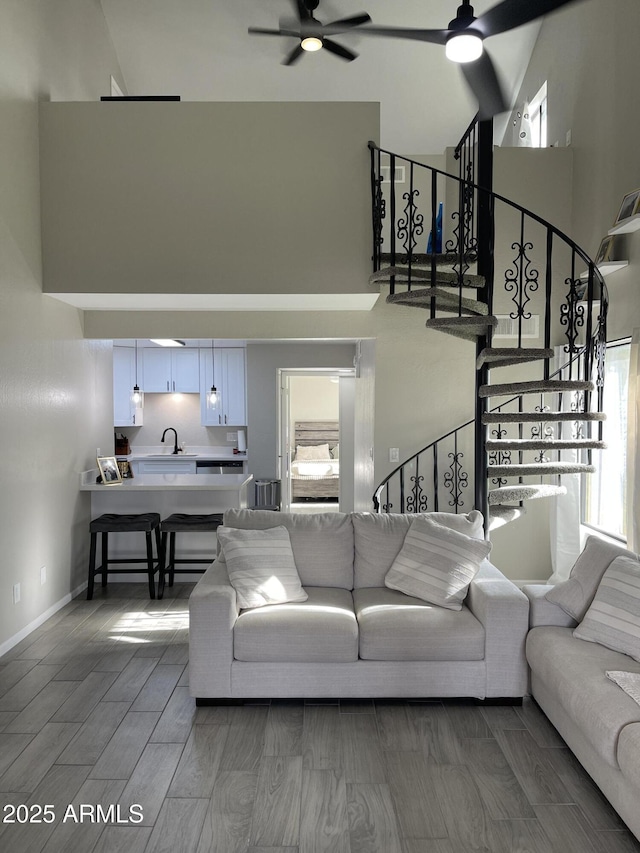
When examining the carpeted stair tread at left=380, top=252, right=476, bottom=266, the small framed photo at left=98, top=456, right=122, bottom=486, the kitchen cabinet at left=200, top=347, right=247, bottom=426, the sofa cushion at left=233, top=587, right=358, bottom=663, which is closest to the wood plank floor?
the sofa cushion at left=233, top=587, right=358, bottom=663

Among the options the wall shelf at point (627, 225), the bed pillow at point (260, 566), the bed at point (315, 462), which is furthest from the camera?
the bed at point (315, 462)

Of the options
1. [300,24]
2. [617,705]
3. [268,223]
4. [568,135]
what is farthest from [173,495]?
[568,135]

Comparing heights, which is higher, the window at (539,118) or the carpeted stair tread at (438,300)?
the window at (539,118)

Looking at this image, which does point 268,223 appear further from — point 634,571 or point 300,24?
point 634,571

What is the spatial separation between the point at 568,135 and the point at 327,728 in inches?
209

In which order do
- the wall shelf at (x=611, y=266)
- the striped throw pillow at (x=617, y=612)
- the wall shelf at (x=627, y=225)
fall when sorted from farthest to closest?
the wall shelf at (x=611, y=266)
the wall shelf at (x=627, y=225)
the striped throw pillow at (x=617, y=612)

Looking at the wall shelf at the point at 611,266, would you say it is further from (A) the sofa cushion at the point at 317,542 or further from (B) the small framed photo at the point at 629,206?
(A) the sofa cushion at the point at 317,542

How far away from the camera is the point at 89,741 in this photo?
3.03 m

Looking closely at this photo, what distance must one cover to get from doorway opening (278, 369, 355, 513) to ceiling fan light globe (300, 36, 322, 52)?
4.04 meters

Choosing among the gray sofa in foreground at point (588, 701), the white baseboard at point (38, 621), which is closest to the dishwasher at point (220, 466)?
the white baseboard at point (38, 621)

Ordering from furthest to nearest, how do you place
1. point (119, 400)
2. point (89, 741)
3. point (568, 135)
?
point (119, 400) < point (568, 135) < point (89, 741)

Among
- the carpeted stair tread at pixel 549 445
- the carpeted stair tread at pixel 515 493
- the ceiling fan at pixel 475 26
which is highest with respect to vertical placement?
the ceiling fan at pixel 475 26

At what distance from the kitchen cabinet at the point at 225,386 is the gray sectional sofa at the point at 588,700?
6.35m

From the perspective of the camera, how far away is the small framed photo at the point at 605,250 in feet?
15.6
